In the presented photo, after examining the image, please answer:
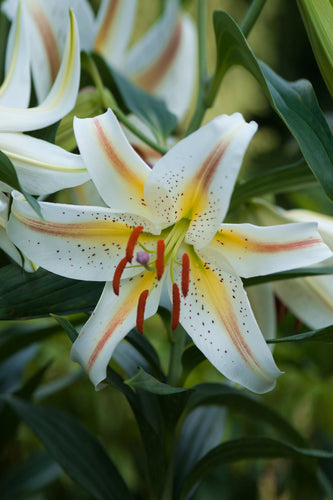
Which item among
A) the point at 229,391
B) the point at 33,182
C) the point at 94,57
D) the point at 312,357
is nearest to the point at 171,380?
the point at 229,391

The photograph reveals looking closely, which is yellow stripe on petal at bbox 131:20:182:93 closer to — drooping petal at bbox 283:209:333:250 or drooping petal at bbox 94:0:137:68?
drooping petal at bbox 94:0:137:68

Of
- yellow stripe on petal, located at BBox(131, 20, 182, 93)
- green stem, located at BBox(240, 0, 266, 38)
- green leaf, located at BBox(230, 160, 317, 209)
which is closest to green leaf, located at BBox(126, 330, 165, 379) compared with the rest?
green leaf, located at BBox(230, 160, 317, 209)

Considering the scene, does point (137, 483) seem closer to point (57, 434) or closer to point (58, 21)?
point (57, 434)

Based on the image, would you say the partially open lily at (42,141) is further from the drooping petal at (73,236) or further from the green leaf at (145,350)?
the green leaf at (145,350)

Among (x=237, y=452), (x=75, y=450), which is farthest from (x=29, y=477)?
(x=237, y=452)

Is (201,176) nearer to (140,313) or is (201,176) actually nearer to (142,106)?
(140,313)

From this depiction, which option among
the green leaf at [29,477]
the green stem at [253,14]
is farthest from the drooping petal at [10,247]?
the green leaf at [29,477]

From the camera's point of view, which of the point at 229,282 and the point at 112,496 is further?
the point at 112,496
